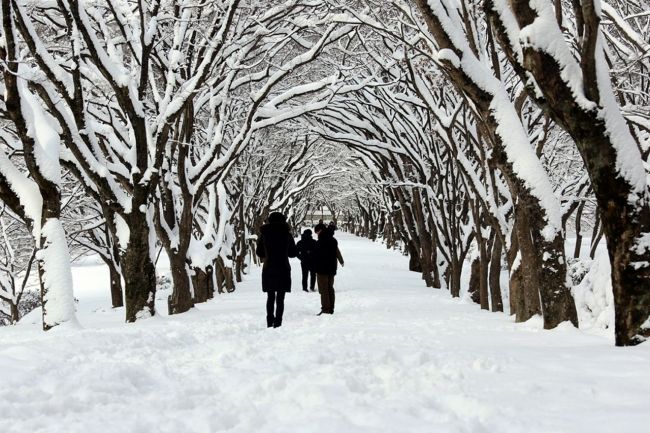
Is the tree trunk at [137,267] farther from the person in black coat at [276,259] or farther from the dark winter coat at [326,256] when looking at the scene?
the dark winter coat at [326,256]

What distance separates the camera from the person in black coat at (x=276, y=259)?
7777mm

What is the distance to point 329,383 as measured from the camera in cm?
364

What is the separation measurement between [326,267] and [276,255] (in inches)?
81.9

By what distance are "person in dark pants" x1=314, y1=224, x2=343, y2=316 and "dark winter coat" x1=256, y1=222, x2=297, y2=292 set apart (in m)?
1.56

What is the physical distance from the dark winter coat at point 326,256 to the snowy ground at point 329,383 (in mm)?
3624

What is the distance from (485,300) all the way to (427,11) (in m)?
6.11

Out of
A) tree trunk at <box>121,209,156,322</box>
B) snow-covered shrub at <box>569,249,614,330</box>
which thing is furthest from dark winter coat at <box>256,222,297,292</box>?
snow-covered shrub at <box>569,249,614,330</box>

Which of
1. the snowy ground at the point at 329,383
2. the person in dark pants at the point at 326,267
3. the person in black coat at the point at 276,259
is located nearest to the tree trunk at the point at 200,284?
the person in dark pants at the point at 326,267

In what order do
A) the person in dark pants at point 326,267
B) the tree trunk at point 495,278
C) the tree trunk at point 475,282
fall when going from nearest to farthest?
the person in dark pants at point 326,267 < the tree trunk at point 495,278 < the tree trunk at point 475,282

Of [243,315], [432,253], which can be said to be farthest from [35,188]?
[432,253]

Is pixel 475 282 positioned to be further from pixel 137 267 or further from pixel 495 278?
pixel 137 267


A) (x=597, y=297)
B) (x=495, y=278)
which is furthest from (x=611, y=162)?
(x=495, y=278)

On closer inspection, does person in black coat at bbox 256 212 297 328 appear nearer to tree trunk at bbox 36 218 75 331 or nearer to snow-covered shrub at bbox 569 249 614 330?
tree trunk at bbox 36 218 75 331

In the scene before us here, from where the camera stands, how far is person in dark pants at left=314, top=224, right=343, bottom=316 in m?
9.51
